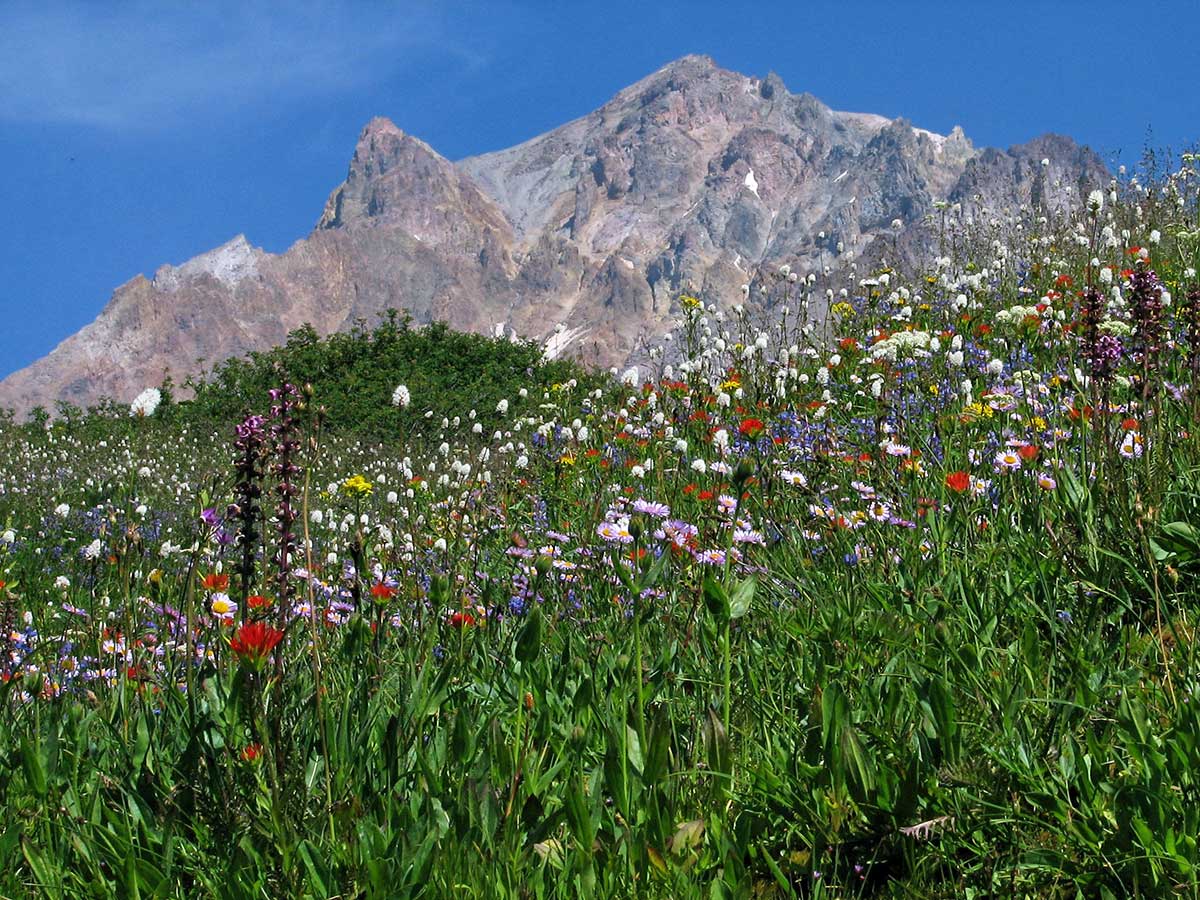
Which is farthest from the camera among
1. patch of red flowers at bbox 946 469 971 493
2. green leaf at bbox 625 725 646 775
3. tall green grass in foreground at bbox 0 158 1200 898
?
patch of red flowers at bbox 946 469 971 493

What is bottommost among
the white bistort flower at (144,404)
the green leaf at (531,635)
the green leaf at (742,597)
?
the green leaf at (531,635)

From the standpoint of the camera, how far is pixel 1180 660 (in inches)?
94.4

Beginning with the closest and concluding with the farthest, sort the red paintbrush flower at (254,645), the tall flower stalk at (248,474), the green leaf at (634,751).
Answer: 1. the red paintbrush flower at (254,645)
2. the green leaf at (634,751)
3. the tall flower stalk at (248,474)

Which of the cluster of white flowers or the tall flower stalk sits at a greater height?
the cluster of white flowers

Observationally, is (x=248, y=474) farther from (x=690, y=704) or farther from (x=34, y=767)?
(x=690, y=704)

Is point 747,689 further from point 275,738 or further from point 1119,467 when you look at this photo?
point 1119,467

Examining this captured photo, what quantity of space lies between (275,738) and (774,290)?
1036cm

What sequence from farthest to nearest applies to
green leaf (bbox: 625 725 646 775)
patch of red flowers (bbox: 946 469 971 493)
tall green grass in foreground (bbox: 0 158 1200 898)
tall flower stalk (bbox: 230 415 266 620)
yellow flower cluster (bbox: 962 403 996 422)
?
yellow flower cluster (bbox: 962 403 996 422) → patch of red flowers (bbox: 946 469 971 493) → tall flower stalk (bbox: 230 415 266 620) → green leaf (bbox: 625 725 646 775) → tall green grass in foreground (bbox: 0 158 1200 898)

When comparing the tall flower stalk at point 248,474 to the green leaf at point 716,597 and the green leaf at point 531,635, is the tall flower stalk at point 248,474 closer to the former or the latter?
the green leaf at point 531,635

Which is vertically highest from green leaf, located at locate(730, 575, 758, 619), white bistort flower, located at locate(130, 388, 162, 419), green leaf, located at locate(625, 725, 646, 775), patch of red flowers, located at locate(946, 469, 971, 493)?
white bistort flower, located at locate(130, 388, 162, 419)

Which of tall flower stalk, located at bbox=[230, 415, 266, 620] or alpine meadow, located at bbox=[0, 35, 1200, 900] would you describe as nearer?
alpine meadow, located at bbox=[0, 35, 1200, 900]

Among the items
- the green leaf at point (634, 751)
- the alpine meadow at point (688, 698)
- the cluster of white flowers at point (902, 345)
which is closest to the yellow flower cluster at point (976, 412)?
the alpine meadow at point (688, 698)

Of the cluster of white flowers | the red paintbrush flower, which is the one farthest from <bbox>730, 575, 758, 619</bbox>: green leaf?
the cluster of white flowers

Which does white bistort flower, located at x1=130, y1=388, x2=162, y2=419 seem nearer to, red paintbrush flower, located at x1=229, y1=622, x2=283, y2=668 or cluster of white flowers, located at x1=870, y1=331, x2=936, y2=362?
red paintbrush flower, located at x1=229, y1=622, x2=283, y2=668
